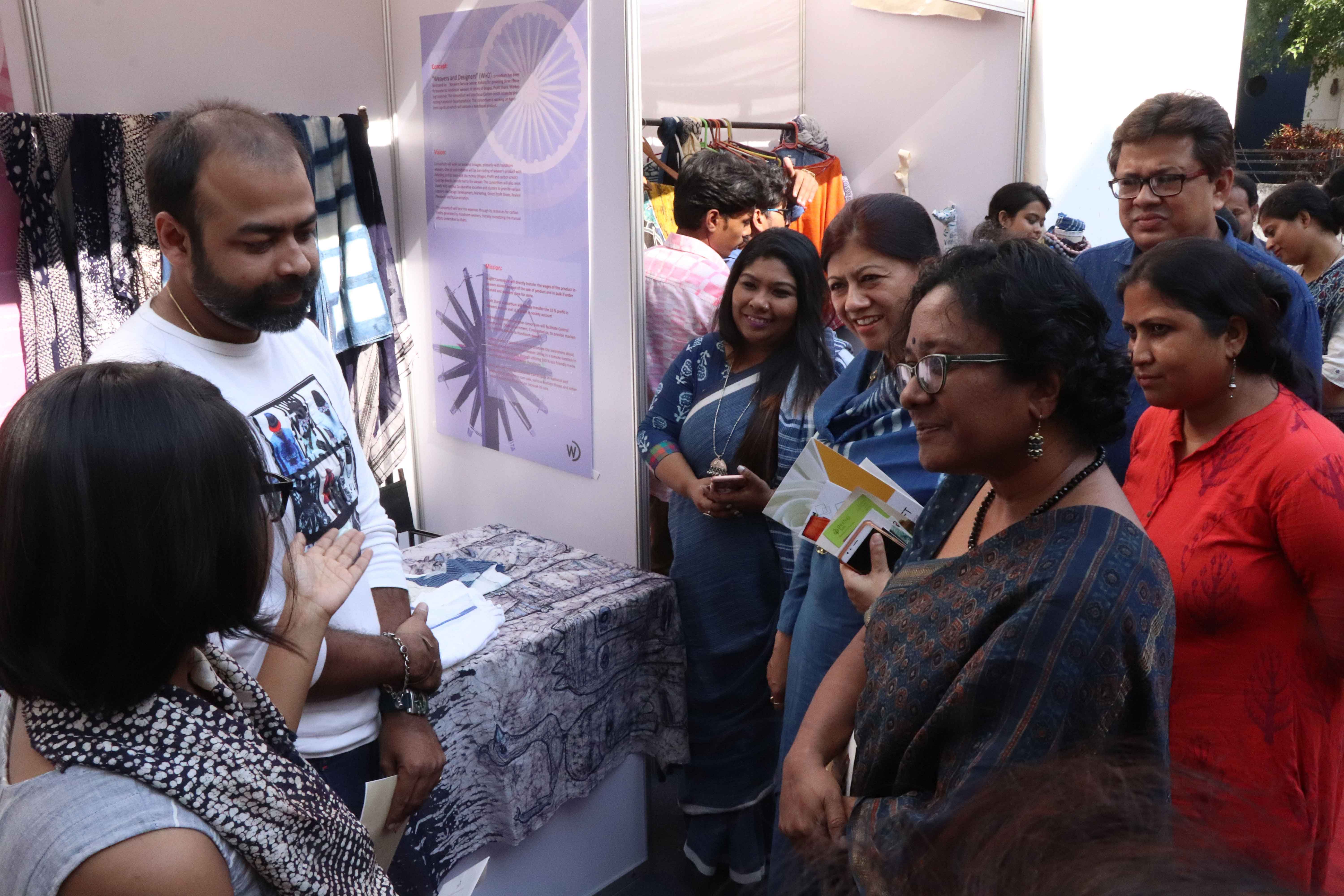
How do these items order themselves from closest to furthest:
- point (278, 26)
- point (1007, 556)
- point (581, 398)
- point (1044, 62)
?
point (1007, 556) < point (581, 398) < point (278, 26) < point (1044, 62)

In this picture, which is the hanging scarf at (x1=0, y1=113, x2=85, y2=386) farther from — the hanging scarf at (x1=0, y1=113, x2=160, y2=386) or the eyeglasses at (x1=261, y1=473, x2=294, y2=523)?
the eyeglasses at (x1=261, y1=473, x2=294, y2=523)

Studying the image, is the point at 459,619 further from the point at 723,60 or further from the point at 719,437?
the point at 723,60

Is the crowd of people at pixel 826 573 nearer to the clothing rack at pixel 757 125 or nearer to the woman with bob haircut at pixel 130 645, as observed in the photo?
the woman with bob haircut at pixel 130 645

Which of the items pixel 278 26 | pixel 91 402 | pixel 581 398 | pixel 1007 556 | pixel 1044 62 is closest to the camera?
pixel 91 402

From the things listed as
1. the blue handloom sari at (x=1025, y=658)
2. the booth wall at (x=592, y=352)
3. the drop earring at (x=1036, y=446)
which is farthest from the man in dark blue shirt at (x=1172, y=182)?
the booth wall at (x=592, y=352)

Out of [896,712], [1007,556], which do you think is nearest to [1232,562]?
[1007,556]

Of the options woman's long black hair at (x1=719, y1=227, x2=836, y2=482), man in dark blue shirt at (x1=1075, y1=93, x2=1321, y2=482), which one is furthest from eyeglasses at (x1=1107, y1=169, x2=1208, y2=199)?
woman's long black hair at (x1=719, y1=227, x2=836, y2=482)

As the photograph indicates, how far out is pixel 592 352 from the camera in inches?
108

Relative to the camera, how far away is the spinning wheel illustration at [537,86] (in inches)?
102

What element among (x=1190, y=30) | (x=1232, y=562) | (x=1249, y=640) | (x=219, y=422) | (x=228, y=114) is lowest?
(x=1249, y=640)

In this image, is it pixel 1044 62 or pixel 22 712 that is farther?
pixel 1044 62

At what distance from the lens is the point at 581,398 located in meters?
2.79

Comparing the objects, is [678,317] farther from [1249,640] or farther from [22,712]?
[22,712]

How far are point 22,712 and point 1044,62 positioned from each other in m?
4.82
